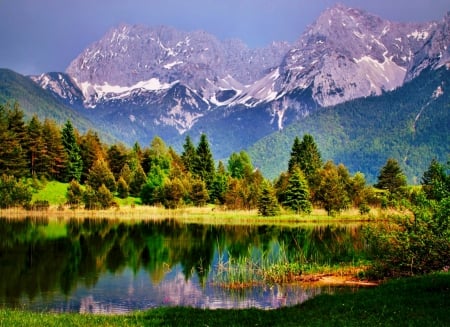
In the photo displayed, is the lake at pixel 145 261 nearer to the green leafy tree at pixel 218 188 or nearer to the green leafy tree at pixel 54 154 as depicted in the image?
the green leafy tree at pixel 54 154

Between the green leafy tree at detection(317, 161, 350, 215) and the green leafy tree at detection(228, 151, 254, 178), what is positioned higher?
the green leafy tree at detection(228, 151, 254, 178)

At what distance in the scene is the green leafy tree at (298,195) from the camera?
96438 mm

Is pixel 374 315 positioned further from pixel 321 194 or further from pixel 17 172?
pixel 17 172

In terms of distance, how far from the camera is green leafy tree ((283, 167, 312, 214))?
316 feet

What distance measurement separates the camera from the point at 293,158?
127 m

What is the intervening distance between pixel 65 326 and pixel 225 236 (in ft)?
157

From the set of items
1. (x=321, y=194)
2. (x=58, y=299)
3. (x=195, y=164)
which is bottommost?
(x=58, y=299)

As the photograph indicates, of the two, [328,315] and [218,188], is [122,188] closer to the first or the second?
[218,188]

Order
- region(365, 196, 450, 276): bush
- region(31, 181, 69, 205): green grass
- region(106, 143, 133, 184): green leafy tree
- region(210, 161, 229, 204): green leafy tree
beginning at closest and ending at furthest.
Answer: region(365, 196, 450, 276): bush, region(31, 181, 69, 205): green grass, region(210, 161, 229, 204): green leafy tree, region(106, 143, 133, 184): green leafy tree

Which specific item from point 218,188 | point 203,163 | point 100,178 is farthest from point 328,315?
point 203,163

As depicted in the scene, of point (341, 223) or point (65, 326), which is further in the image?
point (341, 223)

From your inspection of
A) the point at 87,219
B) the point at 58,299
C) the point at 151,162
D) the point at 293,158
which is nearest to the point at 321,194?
the point at 293,158

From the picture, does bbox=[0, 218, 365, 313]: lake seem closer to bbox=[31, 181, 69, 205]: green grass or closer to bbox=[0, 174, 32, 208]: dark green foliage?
bbox=[0, 174, 32, 208]: dark green foliage

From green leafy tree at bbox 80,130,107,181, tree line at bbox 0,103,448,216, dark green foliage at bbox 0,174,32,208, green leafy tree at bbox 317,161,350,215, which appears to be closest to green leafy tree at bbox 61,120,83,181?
tree line at bbox 0,103,448,216
